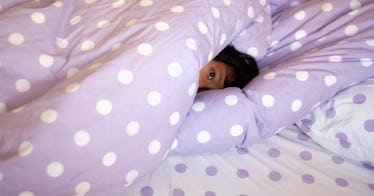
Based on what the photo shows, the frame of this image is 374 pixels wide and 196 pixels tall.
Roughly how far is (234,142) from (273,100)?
14 centimetres

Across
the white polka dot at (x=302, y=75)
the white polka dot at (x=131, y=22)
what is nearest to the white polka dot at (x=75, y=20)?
the white polka dot at (x=131, y=22)

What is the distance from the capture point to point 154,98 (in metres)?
0.68

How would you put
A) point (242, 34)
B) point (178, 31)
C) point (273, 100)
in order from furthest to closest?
point (242, 34) < point (273, 100) < point (178, 31)

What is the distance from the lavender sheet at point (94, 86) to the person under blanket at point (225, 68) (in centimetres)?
18

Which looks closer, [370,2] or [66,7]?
[66,7]

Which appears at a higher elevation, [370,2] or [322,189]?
[370,2]

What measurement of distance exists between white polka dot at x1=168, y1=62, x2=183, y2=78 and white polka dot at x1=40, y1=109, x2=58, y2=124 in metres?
0.23

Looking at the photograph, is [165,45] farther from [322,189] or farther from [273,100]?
[322,189]

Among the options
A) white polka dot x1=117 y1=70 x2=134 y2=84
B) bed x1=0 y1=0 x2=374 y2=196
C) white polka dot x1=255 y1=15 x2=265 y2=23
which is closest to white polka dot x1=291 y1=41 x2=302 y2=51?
bed x1=0 y1=0 x2=374 y2=196

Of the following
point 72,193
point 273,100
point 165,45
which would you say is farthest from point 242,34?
point 72,193

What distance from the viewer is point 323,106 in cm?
89

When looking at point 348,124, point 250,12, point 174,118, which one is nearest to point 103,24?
point 174,118

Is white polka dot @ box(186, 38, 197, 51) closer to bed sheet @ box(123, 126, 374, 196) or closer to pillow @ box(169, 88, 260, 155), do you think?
pillow @ box(169, 88, 260, 155)

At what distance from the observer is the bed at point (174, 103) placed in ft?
2.02
